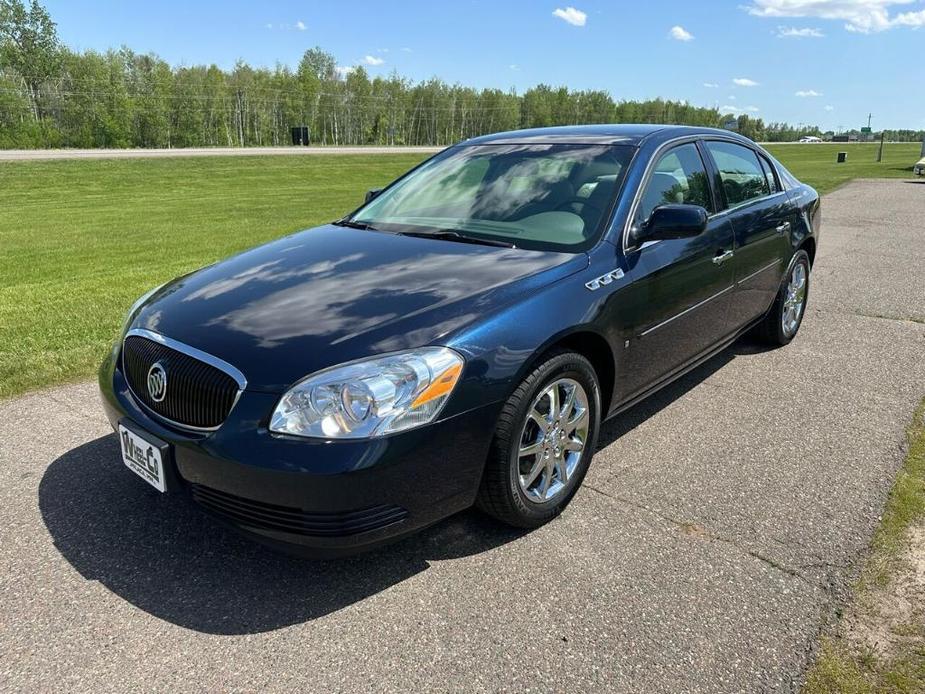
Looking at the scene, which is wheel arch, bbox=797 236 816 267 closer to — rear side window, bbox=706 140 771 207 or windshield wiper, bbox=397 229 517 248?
rear side window, bbox=706 140 771 207

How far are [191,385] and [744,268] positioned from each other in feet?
11.2

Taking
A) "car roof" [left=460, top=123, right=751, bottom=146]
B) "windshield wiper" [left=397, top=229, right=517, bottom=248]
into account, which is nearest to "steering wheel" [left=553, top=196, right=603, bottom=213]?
"windshield wiper" [left=397, top=229, right=517, bottom=248]

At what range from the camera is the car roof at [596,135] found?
376 centimetres

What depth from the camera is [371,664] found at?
211 cm

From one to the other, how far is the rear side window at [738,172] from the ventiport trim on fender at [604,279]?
5.18 ft

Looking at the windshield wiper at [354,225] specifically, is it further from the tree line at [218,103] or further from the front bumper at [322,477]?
the tree line at [218,103]

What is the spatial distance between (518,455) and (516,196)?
1.53 meters

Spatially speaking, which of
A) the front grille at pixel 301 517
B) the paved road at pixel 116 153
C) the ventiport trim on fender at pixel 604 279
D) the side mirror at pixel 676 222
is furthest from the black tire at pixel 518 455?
the paved road at pixel 116 153

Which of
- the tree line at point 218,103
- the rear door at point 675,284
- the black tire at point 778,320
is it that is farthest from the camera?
the tree line at point 218,103

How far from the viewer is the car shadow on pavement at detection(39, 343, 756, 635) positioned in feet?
7.75

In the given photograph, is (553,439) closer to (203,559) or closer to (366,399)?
(366,399)

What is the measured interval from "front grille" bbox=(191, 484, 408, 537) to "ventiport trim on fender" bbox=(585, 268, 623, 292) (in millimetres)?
1287

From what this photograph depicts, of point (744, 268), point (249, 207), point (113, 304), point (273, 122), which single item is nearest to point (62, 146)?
point (273, 122)

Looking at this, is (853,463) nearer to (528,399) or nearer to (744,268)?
(744,268)
